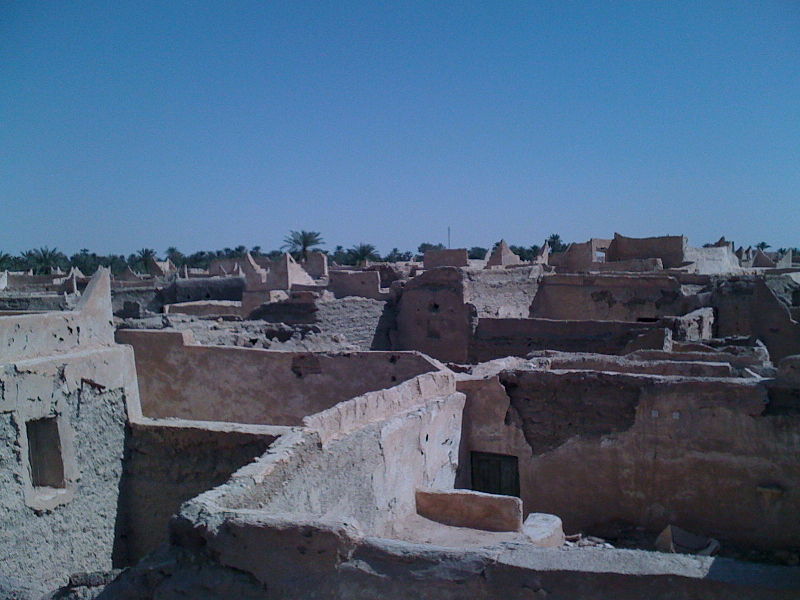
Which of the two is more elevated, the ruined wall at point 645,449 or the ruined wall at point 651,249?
the ruined wall at point 651,249

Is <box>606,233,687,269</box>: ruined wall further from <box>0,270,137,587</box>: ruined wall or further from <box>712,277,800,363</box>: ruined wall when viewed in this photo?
<box>0,270,137,587</box>: ruined wall

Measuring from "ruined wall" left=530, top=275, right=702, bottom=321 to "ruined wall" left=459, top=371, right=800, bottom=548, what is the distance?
9.64 meters

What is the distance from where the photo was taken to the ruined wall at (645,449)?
7168 mm

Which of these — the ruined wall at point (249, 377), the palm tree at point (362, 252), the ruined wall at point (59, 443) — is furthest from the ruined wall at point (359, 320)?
the palm tree at point (362, 252)

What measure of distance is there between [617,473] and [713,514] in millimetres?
1049

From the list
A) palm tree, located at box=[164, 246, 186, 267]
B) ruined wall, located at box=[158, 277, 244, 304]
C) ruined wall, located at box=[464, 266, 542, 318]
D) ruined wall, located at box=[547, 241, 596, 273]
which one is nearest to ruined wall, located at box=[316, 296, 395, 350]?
ruined wall, located at box=[464, 266, 542, 318]

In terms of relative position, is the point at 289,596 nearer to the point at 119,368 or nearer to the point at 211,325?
the point at 119,368

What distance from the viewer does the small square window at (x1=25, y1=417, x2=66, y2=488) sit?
21.9ft

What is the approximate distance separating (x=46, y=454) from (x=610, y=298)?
14.6m

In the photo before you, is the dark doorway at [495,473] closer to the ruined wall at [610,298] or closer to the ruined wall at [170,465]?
the ruined wall at [170,465]

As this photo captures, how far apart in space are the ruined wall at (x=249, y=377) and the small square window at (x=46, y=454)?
3.92 meters

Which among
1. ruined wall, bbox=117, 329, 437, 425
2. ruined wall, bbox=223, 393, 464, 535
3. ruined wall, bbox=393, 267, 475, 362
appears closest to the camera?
ruined wall, bbox=223, 393, 464, 535

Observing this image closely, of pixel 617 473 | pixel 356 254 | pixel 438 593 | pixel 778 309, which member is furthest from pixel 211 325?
pixel 356 254

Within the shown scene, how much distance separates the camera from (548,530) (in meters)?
6.34
